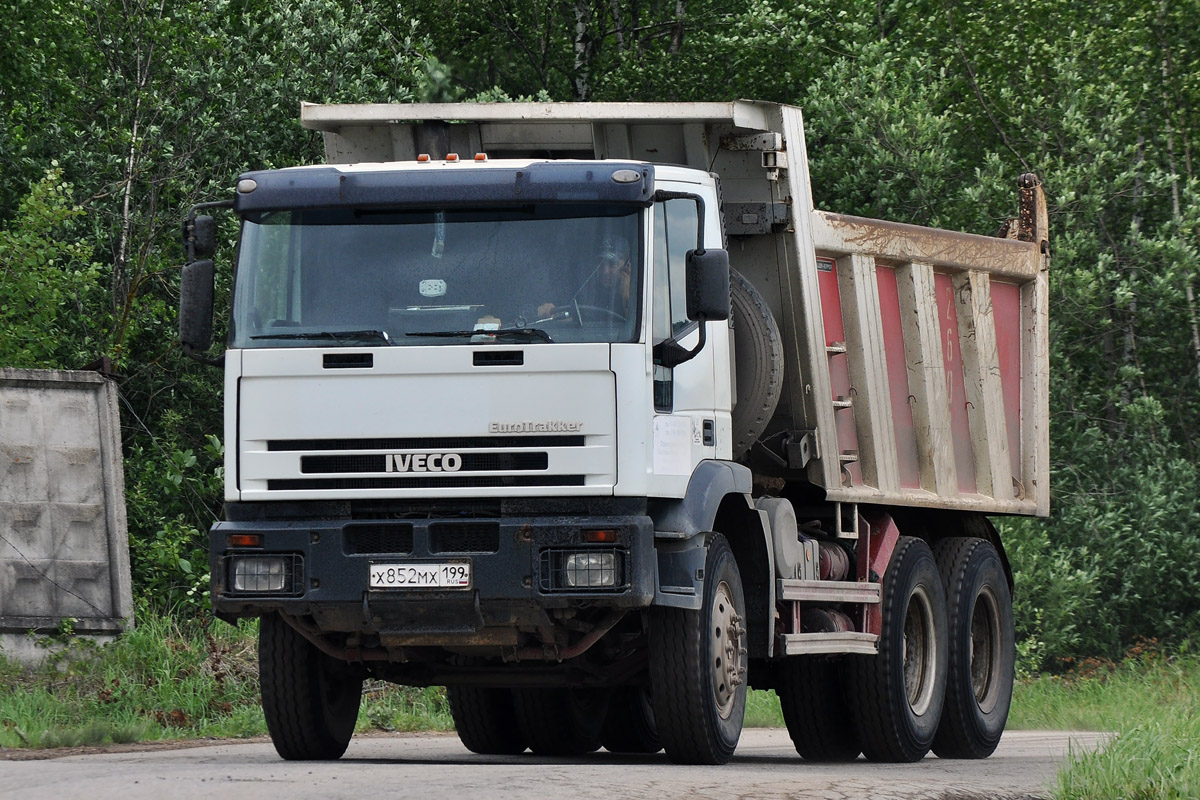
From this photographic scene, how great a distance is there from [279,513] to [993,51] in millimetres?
18505

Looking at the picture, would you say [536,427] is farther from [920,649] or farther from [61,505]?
[61,505]

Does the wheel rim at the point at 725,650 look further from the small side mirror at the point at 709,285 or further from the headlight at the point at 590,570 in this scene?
the small side mirror at the point at 709,285

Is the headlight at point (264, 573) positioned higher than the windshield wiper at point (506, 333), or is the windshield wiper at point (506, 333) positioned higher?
the windshield wiper at point (506, 333)

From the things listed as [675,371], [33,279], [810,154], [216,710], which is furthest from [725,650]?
[810,154]

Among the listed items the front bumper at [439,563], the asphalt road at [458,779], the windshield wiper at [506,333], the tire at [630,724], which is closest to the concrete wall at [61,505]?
the asphalt road at [458,779]

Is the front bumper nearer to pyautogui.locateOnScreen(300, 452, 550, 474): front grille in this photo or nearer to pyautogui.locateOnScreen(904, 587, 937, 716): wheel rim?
Result: pyautogui.locateOnScreen(300, 452, 550, 474): front grille

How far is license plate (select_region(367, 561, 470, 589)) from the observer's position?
8.77m

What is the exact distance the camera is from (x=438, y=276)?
8953 millimetres

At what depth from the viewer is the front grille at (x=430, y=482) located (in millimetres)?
8742

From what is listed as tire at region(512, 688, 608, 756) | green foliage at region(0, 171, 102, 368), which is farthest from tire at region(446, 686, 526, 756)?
green foliage at region(0, 171, 102, 368)

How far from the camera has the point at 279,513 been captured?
29.6 ft

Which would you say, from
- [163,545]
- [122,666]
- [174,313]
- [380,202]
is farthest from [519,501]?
[174,313]

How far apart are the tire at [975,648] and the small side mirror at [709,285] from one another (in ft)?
14.1

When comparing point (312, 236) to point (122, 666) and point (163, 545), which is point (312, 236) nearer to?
point (122, 666)
